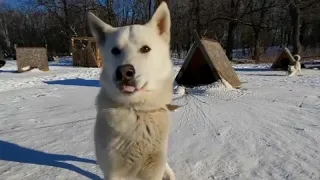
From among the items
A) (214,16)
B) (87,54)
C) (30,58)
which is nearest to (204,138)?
(30,58)

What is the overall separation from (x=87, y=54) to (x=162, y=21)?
20.1 meters

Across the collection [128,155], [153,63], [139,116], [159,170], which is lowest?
[159,170]

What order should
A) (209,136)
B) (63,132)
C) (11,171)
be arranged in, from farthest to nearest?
(63,132), (209,136), (11,171)

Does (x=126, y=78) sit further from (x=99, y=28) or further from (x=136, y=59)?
(x=99, y=28)

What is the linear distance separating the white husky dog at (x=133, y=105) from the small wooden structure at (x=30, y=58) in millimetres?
16356

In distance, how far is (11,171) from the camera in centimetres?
350

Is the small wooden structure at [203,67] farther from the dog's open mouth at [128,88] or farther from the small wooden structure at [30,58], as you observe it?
the small wooden structure at [30,58]

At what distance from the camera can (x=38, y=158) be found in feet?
12.7

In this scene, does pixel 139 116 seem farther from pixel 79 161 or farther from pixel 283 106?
pixel 283 106

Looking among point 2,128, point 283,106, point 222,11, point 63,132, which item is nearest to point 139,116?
point 63,132

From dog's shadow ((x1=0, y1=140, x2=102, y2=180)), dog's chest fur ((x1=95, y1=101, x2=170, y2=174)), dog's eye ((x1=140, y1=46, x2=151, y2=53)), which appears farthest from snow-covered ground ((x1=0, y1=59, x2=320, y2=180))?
dog's eye ((x1=140, y1=46, x2=151, y2=53))

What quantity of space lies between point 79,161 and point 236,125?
2.64m

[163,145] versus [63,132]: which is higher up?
[163,145]

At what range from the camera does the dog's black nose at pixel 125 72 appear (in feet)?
7.02
